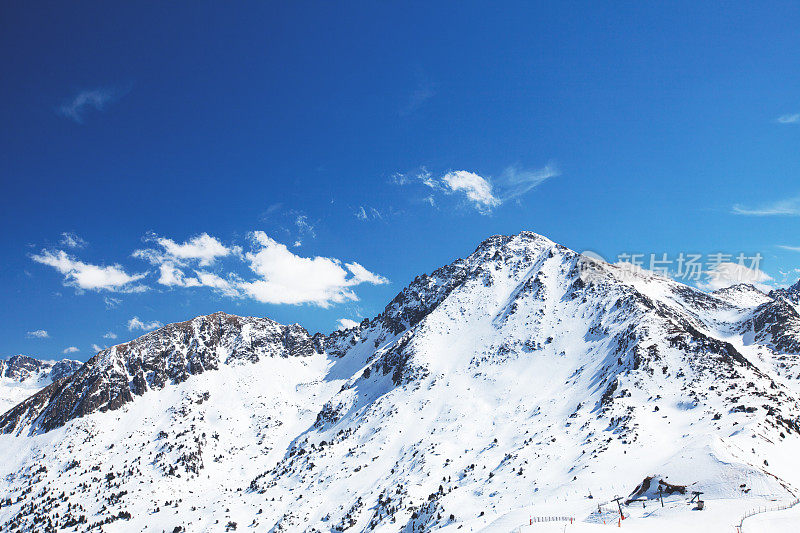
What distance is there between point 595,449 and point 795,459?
2837 centimetres

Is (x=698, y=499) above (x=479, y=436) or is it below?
below

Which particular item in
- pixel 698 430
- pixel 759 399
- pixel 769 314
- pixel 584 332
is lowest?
pixel 698 430

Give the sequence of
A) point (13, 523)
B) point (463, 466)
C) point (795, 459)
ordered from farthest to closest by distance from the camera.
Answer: point (13, 523)
point (463, 466)
point (795, 459)

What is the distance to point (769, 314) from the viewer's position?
555 ft

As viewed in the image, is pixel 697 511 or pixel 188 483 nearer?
pixel 697 511

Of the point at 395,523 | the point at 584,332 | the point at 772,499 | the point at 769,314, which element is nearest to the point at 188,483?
the point at 395,523

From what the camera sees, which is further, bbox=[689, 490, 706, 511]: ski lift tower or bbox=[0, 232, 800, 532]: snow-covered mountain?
bbox=[0, 232, 800, 532]: snow-covered mountain

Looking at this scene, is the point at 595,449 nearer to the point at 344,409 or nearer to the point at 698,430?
the point at 698,430

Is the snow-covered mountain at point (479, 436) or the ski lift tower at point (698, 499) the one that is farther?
the snow-covered mountain at point (479, 436)

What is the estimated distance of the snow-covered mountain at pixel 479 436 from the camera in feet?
201

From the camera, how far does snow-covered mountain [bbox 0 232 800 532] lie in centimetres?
6141

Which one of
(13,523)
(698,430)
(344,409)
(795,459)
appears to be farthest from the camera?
(344,409)

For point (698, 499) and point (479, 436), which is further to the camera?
point (479, 436)

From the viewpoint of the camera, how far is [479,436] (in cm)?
11194
